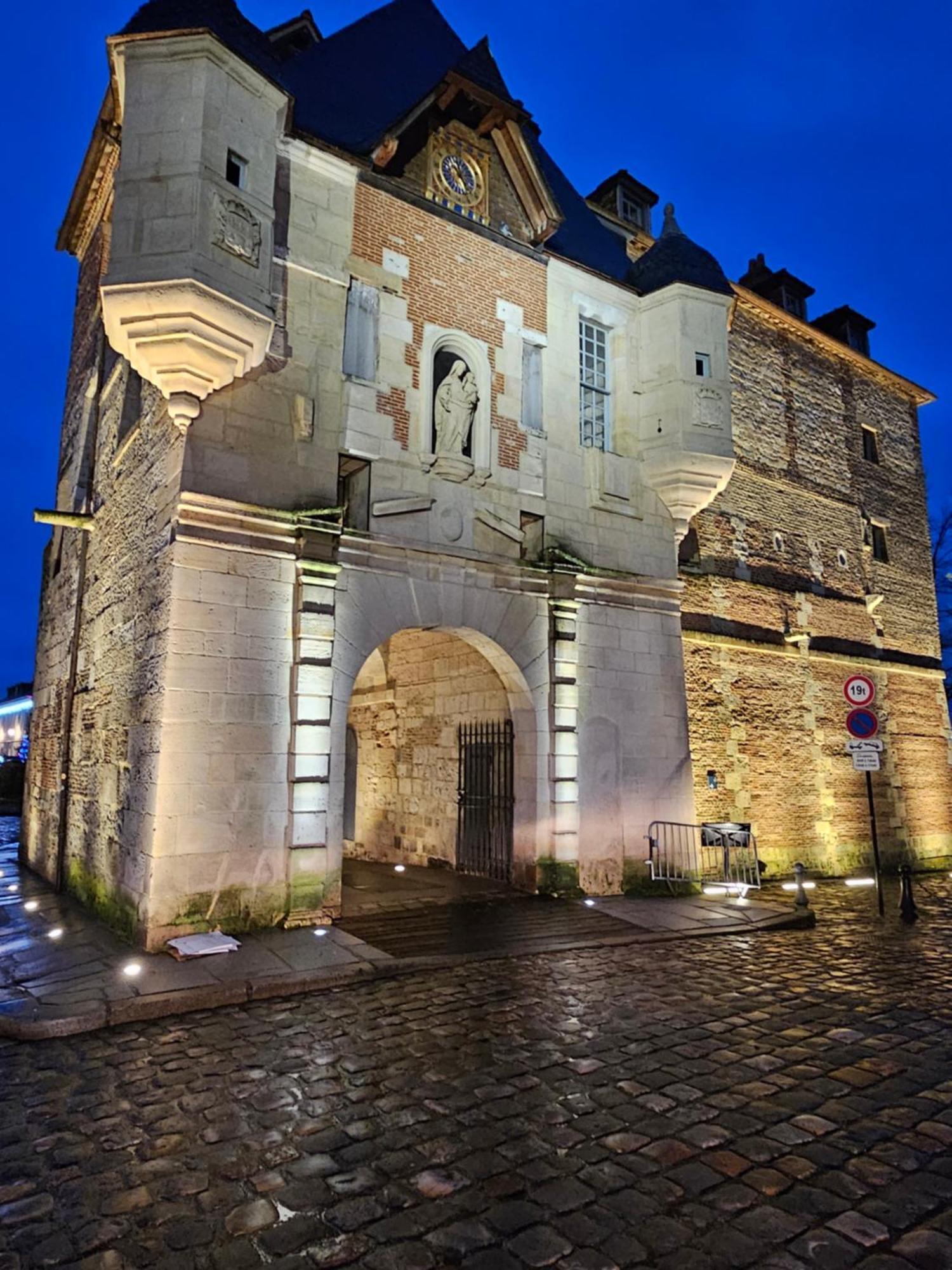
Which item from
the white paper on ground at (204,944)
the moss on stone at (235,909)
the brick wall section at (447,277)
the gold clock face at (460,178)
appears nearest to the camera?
the white paper on ground at (204,944)

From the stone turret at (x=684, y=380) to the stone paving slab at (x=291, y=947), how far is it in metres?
5.99

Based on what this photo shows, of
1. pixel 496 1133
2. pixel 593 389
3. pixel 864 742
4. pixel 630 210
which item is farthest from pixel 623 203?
pixel 496 1133

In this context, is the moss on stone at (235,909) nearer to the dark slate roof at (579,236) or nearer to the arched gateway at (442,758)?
the arched gateway at (442,758)

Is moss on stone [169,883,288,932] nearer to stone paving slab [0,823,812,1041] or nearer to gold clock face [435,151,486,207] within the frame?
stone paving slab [0,823,812,1041]

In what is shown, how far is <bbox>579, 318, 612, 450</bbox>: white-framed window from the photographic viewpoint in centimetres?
1190

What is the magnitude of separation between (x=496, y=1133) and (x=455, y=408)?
322 inches

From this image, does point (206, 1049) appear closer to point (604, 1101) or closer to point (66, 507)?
point (604, 1101)

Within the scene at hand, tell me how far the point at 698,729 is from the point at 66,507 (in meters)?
11.7

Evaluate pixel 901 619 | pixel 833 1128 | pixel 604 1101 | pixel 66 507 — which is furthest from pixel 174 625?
pixel 901 619

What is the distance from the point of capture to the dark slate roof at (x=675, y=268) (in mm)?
11781

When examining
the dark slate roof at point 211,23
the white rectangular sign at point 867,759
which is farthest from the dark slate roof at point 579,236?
the white rectangular sign at point 867,759

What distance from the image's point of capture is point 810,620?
15.2m

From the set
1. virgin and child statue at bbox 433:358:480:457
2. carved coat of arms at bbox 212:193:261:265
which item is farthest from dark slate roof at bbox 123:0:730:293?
virgin and child statue at bbox 433:358:480:457

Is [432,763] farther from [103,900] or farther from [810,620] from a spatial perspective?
[810,620]
